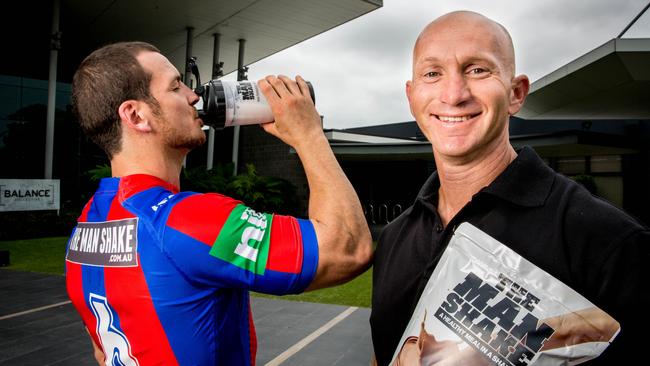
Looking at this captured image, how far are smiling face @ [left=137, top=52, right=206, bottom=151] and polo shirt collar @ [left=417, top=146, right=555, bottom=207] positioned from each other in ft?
3.69

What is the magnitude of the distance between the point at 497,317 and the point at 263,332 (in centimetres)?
495

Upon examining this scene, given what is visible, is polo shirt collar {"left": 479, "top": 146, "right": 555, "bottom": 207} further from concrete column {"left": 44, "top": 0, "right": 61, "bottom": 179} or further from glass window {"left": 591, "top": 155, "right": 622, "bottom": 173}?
glass window {"left": 591, "top": 155, "right": 622, "bottom": 173}

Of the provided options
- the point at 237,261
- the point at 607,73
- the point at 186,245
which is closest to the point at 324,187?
the point at 237,261

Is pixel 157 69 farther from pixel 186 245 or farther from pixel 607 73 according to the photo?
pixel 607 73

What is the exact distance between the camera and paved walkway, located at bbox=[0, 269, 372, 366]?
15.6ft

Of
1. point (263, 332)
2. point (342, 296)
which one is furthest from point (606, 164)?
point (263, 332)

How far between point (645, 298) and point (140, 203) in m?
1.55

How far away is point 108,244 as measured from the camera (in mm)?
1614

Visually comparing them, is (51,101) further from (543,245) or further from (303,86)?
(543,245)

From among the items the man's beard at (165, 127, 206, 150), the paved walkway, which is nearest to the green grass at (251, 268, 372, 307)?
the paved walkway

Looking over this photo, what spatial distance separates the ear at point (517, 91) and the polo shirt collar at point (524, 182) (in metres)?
0.16

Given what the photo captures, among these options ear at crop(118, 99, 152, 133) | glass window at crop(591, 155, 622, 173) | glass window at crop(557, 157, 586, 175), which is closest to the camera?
ear at crop(118, 99, 152, 133)

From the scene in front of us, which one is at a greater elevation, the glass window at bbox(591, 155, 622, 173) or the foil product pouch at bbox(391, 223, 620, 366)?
the glass window at bbox(591, 155, 622, 173)

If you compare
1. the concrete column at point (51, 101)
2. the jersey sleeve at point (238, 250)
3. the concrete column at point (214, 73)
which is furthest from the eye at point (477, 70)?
the concrete column at point (214, 73)
